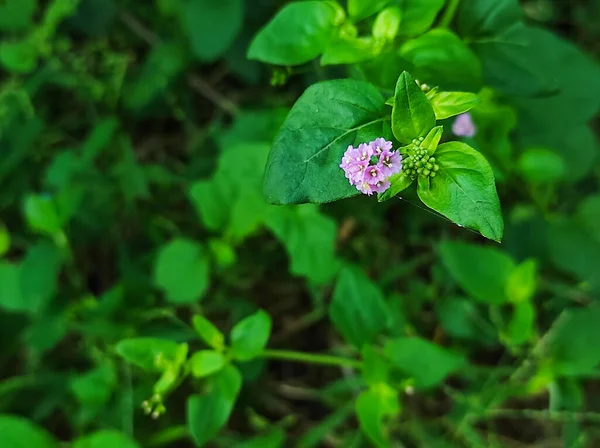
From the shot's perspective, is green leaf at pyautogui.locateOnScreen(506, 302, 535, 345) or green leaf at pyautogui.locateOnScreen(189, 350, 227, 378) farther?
green leaf at pyautogui.locateOnScreen(506, 302, 535, 345)

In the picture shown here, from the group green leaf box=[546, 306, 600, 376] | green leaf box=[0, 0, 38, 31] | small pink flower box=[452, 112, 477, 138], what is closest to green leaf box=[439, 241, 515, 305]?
green leaf box=[546, 306, 600, 376]

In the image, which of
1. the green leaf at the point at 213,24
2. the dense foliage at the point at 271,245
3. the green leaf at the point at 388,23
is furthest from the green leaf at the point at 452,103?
the green leaf at the point at 213,24

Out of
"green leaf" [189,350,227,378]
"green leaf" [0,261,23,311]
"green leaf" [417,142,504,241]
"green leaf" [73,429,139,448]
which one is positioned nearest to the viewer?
"green leaf" [417,142,504,241]

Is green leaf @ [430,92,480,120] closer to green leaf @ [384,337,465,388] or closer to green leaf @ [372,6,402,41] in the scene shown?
green leaf @ [372,6,402,41]

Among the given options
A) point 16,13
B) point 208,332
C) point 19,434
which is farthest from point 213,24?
point 19,434

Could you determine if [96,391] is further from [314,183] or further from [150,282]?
[314,183]
